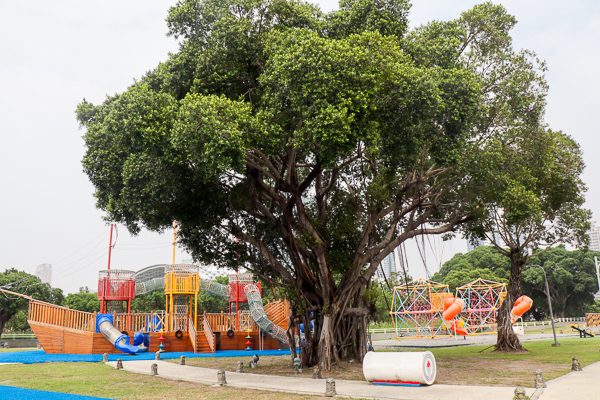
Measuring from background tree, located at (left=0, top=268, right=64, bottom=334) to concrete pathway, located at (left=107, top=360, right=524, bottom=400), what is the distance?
28786 mm

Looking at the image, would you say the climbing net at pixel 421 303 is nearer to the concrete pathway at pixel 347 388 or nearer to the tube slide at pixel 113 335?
the tube slide at pixel 113 335

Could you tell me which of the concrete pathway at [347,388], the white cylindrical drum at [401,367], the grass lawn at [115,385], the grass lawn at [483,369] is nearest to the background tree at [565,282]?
the grass lawn at [483,369]

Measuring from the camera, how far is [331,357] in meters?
14.0

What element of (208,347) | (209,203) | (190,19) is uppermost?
(190,19)

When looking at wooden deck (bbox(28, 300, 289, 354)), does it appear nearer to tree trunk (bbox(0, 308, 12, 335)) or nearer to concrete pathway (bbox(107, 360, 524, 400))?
concrete pathway (bbox(107, 360, 524, 400))

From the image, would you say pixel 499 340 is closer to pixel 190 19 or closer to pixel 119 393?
pixel 119 393

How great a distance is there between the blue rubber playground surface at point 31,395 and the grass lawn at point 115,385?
14.5 inches

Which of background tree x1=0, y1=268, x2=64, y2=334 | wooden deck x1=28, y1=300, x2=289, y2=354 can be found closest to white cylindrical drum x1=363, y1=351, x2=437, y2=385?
wooden deck x1=28, y1=300, x2=289, y2=354

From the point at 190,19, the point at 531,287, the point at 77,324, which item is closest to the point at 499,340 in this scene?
the point at 190,19

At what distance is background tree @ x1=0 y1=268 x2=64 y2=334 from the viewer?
36.1m

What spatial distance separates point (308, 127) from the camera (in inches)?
405

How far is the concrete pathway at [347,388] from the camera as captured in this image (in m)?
8.71

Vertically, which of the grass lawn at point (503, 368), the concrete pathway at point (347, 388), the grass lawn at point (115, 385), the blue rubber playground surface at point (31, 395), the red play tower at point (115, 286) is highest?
the red play tower at point (115, 286)

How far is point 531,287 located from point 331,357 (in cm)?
4192
